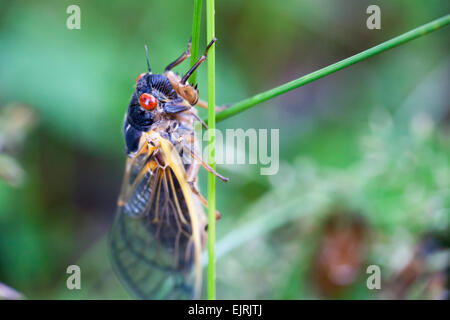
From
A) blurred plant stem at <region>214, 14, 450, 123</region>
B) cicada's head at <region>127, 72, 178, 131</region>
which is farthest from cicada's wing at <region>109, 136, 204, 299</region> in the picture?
blurred plant stem at <region>214, 14, 450, 123</region>

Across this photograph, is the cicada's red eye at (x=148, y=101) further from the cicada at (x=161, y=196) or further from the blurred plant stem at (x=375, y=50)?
the blurred plant stem at (x=375, y=50)

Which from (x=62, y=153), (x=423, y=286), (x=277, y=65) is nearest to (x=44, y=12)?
(x=62, y=153)

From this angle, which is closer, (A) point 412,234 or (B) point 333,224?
(A) point 412,234

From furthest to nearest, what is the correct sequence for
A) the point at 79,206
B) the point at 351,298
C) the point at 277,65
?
the point at 277,65 → the point at 79,206 → the point at 351,298

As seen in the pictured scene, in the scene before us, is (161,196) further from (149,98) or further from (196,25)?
(196,25)

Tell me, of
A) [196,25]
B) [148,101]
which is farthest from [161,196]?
[196,25]

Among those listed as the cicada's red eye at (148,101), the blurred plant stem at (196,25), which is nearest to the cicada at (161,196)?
the cicada's red eye at (148,101)

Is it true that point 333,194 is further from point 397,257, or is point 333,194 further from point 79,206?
point 79,206
